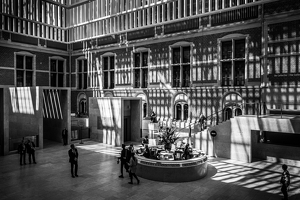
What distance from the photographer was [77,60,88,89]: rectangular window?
100ft

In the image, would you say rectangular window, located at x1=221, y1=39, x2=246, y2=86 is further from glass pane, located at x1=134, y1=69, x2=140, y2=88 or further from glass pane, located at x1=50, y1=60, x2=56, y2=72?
glass pane, located at x1=50, y1=60, x2=56, y2=72

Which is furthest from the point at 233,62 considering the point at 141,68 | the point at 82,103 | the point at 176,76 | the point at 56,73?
the point at 56,73

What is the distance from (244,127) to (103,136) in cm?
1090

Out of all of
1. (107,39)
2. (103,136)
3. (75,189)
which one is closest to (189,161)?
(75,189)

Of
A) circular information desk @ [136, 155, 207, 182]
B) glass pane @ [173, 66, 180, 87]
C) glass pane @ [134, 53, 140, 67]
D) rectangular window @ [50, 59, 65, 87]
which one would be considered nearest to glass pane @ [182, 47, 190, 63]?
glass pane @ [173, 66, 180, 87]

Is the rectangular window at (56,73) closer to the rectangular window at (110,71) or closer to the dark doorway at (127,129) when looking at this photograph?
the rectangular window at (110,71)

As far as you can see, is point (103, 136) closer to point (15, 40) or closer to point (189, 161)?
point (189, 161)

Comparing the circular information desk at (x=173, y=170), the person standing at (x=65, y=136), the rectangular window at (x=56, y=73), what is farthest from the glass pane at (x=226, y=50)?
the rectangular window at (x=56, y=73)

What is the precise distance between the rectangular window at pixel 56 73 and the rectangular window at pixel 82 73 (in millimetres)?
2214

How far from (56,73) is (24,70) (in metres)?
4.30

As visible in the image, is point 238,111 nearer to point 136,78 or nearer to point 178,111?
point 178,111

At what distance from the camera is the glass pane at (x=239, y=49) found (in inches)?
742

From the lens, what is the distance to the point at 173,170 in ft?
35.1

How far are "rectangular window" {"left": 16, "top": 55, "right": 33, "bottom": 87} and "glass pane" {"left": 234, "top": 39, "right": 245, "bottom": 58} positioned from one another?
857 inches
